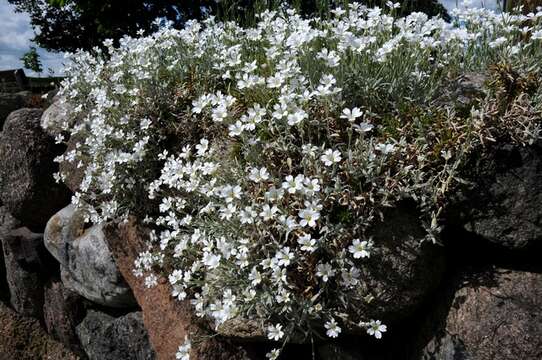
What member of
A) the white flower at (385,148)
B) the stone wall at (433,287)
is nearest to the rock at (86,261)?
the stone wall at (433,287)

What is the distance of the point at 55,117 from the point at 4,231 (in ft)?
5.32

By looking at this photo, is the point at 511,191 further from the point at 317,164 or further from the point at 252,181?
the point at 252,181

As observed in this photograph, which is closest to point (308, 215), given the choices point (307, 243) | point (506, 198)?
point (307, 243)

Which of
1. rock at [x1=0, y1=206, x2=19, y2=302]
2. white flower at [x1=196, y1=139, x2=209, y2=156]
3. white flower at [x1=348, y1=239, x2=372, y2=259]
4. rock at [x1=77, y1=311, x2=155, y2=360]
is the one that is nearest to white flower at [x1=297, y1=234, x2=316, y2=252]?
white flower at [x1=348, y1=239, x2=372, y2=259]

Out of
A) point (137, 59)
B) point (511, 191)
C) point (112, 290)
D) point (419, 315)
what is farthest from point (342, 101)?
point (112, 290)

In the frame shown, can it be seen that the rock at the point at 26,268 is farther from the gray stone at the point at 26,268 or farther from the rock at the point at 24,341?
the rock at the point at 24,341

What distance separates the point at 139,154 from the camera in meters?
3.18

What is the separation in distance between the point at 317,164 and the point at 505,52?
1176 mm

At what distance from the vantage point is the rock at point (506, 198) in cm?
219

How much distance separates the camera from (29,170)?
4605 mm

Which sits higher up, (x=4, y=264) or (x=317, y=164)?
(x=317, y=164)

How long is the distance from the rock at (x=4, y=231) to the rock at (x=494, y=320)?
459 centimetres

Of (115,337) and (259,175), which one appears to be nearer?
(259,175)

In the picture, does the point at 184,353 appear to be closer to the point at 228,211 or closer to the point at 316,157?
the point at 228,211
